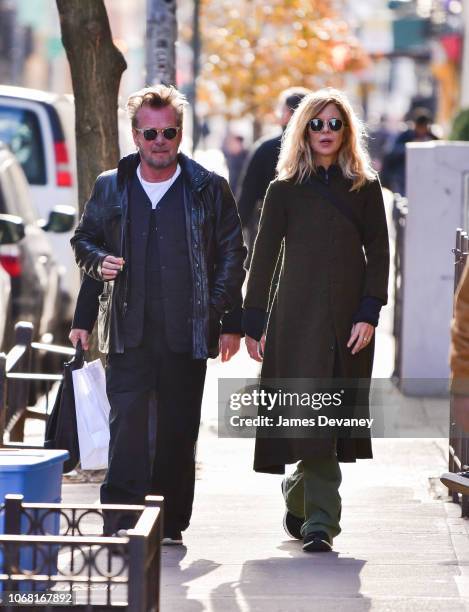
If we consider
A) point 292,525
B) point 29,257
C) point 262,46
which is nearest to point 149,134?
point 292,525

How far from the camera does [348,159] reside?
6.95 meters

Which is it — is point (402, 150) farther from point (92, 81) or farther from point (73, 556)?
point (73, 556)

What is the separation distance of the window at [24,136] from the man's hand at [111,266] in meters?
7.50

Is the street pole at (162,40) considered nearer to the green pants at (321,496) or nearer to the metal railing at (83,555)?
the green pants at (321,496)

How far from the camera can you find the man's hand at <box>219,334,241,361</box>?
6.90 meters

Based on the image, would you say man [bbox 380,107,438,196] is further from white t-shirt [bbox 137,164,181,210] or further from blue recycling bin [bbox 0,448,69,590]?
blue recycling bin [bbox 0,448,69,590]

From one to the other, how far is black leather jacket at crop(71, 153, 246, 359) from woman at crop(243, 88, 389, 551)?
0.16m

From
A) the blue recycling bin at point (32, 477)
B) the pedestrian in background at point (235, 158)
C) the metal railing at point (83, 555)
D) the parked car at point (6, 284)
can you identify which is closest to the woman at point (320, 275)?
the blue recycling bin at point (32, 477)

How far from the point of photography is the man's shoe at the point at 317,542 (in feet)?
22.4

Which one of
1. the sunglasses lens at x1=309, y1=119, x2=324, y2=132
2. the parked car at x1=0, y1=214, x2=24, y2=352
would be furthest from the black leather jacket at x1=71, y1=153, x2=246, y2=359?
the parked car at x1=0, y1=214, x2=24, y2=352

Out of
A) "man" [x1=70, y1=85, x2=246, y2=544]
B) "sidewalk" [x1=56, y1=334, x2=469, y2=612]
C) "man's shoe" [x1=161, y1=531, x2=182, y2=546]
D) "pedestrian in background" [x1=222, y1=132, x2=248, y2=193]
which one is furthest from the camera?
"pedestrian in background" [x1=222, y1=132, x2=248, y2=193]

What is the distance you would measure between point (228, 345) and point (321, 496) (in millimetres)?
726

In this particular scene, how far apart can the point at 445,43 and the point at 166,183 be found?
39756 mm

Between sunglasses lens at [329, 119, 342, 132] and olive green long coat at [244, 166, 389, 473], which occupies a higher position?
sunglasses lens at [329, 119, 342, 132]
